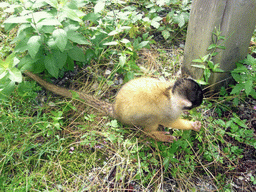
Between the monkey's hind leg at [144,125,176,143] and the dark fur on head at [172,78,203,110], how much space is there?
638mm

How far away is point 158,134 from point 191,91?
2.54 ft

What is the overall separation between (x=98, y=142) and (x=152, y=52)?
70.8 inches

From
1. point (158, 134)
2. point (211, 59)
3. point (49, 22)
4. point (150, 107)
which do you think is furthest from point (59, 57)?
Answer: point (211, 59)

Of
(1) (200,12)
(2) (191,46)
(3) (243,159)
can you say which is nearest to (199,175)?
(3) (243,159)

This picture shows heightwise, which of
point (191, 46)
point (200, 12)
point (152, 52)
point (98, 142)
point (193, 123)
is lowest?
point (98, 142)

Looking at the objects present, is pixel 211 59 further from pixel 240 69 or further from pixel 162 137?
pixel 162 137

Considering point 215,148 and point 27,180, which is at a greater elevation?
point 215,148

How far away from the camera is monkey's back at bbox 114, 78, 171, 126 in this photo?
8.08ft

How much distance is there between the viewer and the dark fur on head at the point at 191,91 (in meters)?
2.12

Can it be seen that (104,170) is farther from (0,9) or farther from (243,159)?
(0,9)

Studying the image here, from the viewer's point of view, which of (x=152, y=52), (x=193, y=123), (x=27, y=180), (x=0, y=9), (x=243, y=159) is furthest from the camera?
(x=0, y=9)

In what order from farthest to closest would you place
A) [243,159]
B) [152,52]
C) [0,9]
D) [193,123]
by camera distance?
[0,9] → [152,52] → [193,123] → [243,159]

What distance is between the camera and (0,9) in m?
4.16

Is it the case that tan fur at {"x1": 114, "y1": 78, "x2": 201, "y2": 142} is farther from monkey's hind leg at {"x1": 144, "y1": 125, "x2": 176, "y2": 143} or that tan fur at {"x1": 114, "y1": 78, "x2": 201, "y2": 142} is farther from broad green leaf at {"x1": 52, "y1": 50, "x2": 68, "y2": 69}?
broad green leaf at {"x1": 52, "y1": 50, "x2": 68, "y2": 69}
